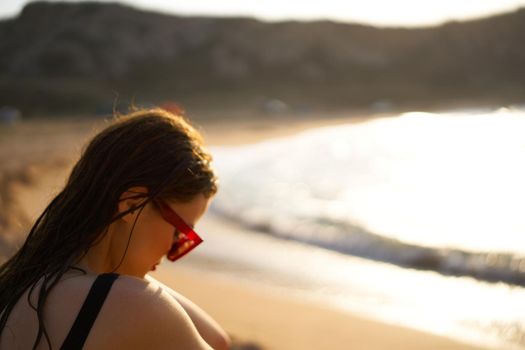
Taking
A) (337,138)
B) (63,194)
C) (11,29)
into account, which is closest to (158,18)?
(11,29)

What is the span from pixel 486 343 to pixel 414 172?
11.8 m

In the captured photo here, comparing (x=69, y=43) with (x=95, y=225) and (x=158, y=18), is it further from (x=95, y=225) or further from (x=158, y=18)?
(x=95, y=225)

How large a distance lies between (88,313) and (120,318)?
76 mm

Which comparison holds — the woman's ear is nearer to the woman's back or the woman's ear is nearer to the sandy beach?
the woman's back

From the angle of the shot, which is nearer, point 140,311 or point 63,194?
point 140,311

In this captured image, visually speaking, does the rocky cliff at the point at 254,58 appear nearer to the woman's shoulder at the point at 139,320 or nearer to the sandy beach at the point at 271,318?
the sandy beach at the point at 271,318

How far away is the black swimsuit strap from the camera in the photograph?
1467 mm

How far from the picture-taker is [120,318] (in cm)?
146

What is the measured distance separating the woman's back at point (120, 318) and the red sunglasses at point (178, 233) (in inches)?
9.1

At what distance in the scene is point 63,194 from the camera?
1.76 metres

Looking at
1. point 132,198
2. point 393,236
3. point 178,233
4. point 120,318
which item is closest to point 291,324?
point 178,233

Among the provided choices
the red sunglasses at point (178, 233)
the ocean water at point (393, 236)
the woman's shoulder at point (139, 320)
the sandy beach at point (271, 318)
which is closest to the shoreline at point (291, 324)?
the sandy beach at point (271, 318)

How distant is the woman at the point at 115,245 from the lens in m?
1.48

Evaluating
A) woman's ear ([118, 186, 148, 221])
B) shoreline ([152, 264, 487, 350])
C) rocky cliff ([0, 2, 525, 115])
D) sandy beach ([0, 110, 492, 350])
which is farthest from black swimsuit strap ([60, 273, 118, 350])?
rocky cliff ([0, 2, 525, 115])
